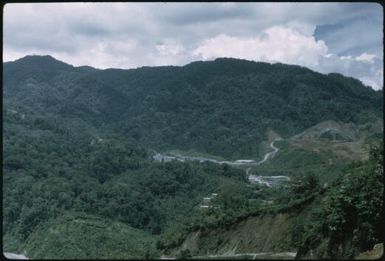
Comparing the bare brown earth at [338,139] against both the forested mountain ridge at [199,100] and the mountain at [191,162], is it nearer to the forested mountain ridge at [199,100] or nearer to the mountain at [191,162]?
the mountain at [191,162]

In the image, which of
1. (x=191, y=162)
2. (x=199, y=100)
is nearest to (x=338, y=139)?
(x=191, y=162)

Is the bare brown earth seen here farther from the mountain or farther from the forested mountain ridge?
the forested mountain ridge

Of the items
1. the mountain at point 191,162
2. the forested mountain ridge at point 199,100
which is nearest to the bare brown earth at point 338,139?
the mountain at point 191,162

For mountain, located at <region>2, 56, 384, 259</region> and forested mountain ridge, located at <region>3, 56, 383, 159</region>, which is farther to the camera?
forested mountain ridge, located at <region>3, 56, 383, 159</region>

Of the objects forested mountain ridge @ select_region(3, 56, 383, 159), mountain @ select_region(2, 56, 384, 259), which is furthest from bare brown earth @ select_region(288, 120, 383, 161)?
forested mountain ridge @ select_region(3, 56, 383, 159)

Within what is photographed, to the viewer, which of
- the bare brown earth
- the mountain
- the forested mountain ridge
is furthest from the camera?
the forested mountain ridge

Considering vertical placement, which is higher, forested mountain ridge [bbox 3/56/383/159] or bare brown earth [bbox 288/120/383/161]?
forested mountain ridge [bbox 3/56/383/159]

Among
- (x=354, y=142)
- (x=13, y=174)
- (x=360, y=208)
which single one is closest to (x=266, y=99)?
(x=354, y=142)

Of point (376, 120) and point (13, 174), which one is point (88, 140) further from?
point (376, 120)
